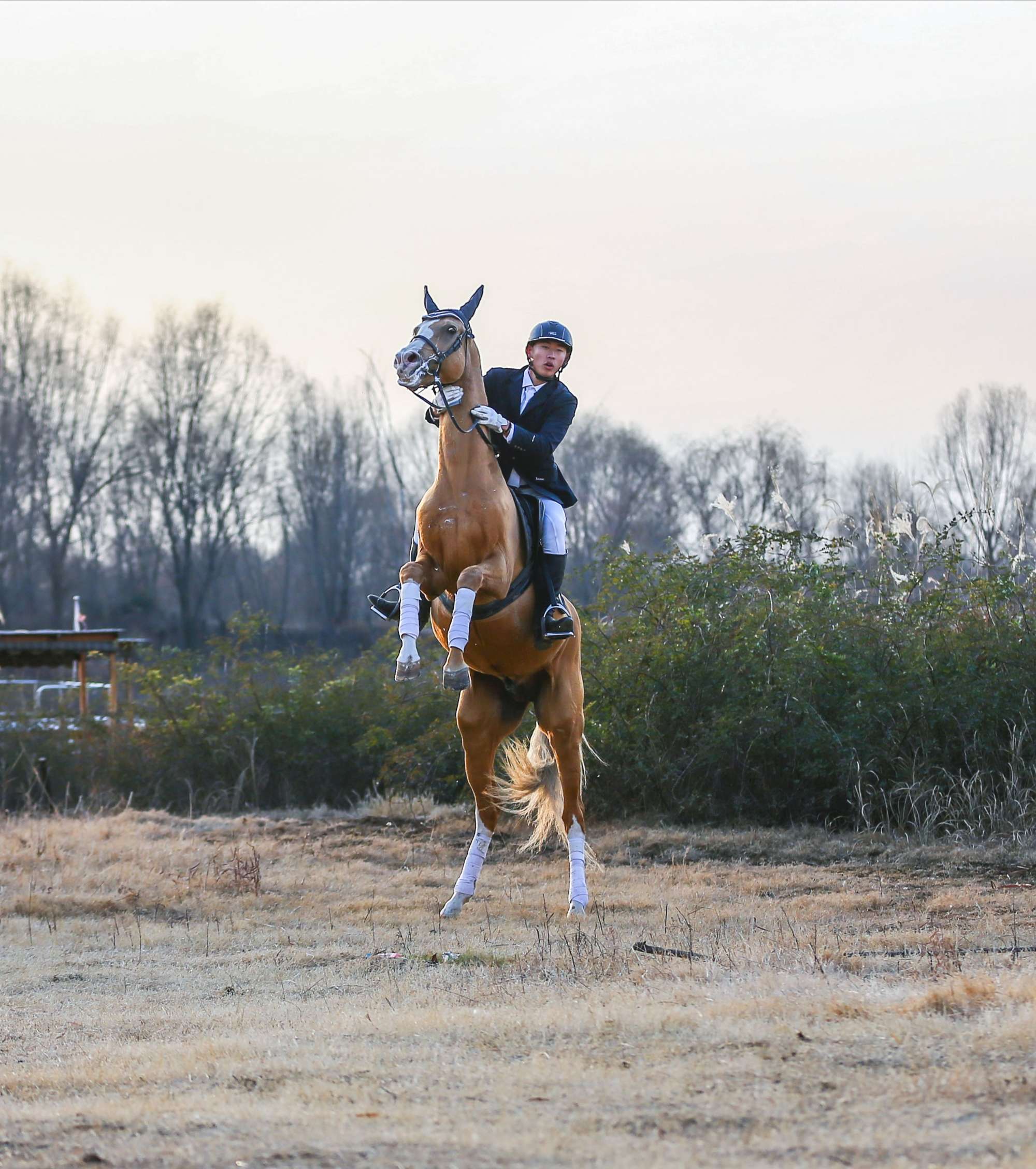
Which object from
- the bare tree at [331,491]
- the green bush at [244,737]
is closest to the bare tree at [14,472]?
the bare tree at [331,491]

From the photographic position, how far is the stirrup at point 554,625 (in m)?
9.10

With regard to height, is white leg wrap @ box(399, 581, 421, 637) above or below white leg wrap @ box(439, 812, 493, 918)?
above

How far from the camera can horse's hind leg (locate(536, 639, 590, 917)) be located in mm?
9680

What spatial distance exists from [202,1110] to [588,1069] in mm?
1166

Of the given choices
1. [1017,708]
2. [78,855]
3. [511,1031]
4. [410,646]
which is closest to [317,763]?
[78,855]

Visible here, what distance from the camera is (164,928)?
30.0 feet

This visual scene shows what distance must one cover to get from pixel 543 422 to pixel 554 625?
1.30m

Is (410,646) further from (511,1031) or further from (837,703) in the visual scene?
(837,703)

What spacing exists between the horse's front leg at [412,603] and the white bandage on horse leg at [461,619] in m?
0.20

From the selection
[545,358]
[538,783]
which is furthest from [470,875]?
[545,358]

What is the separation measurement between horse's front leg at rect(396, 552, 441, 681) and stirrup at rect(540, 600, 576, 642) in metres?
A: 0.78

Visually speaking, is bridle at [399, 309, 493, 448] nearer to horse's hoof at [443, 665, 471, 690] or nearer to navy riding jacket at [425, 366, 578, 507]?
navy riding jacket at [425, 366, 578, 507]

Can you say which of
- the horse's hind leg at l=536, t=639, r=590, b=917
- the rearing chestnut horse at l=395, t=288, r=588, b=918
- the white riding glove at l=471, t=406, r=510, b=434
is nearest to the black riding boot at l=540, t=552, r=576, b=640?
the rearing chestnut horse at l=395, t=288, r=588, b=918

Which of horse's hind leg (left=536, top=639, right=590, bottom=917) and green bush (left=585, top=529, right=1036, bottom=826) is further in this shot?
green bush (left=585, top=529, right=1036, bottom=826)
